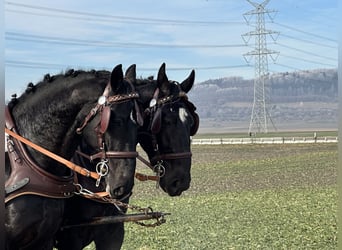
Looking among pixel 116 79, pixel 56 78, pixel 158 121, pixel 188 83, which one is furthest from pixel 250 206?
pixel 116 79

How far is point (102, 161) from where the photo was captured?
2.70 m

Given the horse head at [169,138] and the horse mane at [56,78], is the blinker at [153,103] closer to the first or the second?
the horse head at [169,138]

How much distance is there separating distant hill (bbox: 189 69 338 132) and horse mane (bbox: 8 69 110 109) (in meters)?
1.14

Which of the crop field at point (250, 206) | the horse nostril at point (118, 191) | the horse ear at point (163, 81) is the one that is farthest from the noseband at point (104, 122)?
the crop field at point (250, 206)

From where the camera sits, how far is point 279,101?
718cm

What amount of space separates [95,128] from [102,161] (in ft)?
0.61

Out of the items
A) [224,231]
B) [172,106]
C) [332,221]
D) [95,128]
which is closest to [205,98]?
[172,106]

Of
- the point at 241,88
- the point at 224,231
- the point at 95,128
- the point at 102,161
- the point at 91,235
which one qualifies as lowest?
the point at 224,231

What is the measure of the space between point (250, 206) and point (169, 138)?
219 inches

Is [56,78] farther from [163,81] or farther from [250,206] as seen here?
[250,206]

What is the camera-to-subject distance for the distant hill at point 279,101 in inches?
170

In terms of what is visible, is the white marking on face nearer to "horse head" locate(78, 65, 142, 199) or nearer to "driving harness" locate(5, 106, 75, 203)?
"horse head" locate(78, 65, 142, 199)

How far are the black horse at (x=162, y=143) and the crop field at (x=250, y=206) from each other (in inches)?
26.3

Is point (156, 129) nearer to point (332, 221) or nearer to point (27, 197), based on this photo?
point (27, 197)
